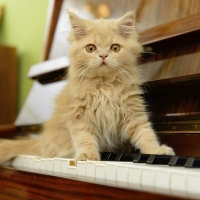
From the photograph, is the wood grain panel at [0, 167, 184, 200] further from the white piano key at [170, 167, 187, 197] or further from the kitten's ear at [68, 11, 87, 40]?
the kitten's ear at [68, 11, 87, 40]

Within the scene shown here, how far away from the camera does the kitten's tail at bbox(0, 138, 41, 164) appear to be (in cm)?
116

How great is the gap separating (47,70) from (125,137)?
59 centimetres

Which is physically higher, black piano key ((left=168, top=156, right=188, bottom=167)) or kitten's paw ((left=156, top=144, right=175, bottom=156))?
black piano key ((left=168, top=156, right=188, bottom=167))

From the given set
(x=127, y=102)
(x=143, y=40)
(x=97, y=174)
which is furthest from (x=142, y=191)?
(x=143, y=40)

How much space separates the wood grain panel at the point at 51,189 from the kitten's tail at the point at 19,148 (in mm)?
125

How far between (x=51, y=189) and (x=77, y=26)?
0.63 meters

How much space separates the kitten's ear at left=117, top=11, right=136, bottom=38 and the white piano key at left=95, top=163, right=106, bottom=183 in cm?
63

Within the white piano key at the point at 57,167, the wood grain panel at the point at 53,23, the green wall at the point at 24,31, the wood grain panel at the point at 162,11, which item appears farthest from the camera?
the green wall at the point at 24,31

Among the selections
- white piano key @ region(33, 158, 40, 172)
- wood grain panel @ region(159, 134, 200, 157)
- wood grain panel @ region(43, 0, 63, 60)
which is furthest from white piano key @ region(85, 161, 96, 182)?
wood grain panel @ region(43, 0, 63, 60)

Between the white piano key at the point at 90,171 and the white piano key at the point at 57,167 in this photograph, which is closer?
the white piano key at the point at 90,171

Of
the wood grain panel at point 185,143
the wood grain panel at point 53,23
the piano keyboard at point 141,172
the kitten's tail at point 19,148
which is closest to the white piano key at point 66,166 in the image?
the piano keyboard at point 141,172

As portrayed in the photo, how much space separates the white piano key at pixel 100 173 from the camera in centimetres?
60

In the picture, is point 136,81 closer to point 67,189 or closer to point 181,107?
point 181,107

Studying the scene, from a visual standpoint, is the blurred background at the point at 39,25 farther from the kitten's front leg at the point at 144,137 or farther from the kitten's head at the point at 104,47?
the kitten's front leg at the point at 144,137
